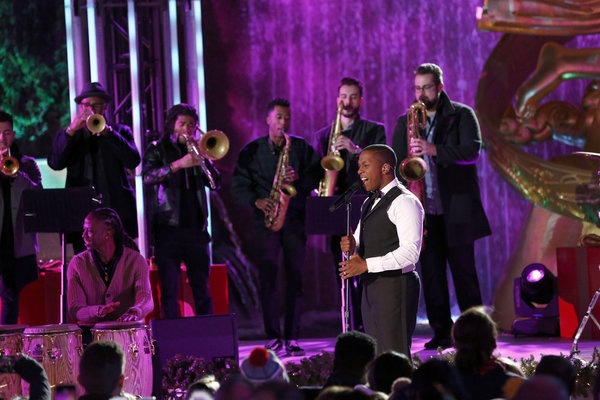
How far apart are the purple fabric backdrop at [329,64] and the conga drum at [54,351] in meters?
4.32

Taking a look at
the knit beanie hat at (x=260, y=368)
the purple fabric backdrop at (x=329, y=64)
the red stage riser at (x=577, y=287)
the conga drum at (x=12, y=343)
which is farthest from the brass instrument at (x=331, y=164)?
the knit beanie hat at (x=260, y=368)

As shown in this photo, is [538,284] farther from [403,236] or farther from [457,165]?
[403,236]

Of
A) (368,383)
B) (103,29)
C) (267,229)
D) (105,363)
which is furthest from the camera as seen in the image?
(103,29)

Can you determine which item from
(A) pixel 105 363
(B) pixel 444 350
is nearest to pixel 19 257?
(B) pixel 444 350

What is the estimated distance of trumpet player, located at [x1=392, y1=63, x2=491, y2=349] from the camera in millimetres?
7148

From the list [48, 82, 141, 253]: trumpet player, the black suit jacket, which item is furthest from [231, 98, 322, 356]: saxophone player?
[48, 82, 141, 253]: trumpet player

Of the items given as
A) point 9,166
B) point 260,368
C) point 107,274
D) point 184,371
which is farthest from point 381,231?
point 9,166

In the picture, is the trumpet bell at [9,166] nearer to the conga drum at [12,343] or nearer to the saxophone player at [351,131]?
the conga drum at [12,343]

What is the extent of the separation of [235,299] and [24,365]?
551 cm

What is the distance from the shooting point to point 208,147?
716 centimetres

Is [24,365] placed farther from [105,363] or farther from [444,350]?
[444,350]

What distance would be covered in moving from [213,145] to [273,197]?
65 centimetres

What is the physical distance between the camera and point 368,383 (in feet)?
12.1

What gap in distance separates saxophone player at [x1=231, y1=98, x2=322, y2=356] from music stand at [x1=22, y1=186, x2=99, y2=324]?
5.17ft
